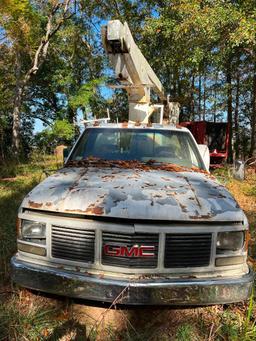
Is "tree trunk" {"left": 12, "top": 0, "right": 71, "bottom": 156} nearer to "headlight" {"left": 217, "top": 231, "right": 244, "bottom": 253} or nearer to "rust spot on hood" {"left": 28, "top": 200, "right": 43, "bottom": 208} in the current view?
"rust spot on hood" {"left": 28, "top": 200, "right": 43, "bottom": 208}

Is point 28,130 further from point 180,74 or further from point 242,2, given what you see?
point 242,2

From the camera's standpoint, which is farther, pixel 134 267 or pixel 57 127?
pixel 57 127

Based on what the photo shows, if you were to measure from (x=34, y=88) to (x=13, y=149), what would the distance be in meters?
11.0

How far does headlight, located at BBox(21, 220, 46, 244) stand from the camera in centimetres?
313

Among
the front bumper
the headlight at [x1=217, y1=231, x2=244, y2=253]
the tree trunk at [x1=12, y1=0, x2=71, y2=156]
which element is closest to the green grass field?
the front bumper

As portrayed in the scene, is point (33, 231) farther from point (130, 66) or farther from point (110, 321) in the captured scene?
point (130, 66)

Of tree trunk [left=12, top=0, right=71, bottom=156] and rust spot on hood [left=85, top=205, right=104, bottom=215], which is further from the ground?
tree trunk [left=12, top=0, right=71, bottom=156]

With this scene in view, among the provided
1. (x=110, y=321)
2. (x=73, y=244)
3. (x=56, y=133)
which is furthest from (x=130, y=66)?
(x=56, y=133)

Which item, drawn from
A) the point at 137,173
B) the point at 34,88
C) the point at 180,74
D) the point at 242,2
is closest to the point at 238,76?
the point at 180,74

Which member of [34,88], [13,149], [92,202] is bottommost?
[13,149]

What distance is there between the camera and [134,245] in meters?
2.90

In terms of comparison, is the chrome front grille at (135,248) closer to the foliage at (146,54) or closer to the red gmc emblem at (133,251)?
the red gmc emblem at (133,251)

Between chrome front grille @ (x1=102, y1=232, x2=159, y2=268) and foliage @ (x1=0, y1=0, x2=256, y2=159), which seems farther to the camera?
foliage @ (x1=0, y1=0, x2=256, y2=159)

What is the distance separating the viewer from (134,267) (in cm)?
293
